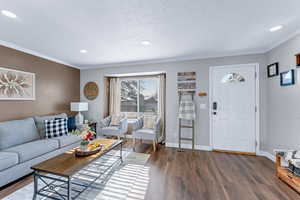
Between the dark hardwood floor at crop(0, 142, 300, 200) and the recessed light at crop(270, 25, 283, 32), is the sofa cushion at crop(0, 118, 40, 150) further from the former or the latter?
the recessed light at crop(270, 25, 283, 32)

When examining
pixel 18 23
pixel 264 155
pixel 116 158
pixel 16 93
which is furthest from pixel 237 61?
pixel 16 93

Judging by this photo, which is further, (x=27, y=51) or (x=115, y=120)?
(x=115, y=120)

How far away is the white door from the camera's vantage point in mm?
3176

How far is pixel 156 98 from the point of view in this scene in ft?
14.6

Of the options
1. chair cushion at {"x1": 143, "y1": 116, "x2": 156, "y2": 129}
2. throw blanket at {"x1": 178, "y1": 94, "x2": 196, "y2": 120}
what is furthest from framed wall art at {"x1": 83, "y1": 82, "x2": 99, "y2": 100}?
throw blanket at {"x1": 178, "y1": 94, "x2": 196, "y2": 120}

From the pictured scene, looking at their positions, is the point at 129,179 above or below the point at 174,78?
below

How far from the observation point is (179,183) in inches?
80.7

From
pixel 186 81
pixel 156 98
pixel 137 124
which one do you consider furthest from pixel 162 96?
pixel 137 124

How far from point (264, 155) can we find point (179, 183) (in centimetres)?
242

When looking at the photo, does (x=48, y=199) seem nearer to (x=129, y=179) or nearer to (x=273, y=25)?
(x=129, y=179)

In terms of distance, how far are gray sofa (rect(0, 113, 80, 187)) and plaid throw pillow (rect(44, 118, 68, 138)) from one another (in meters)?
0.17

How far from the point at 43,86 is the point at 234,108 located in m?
4.86

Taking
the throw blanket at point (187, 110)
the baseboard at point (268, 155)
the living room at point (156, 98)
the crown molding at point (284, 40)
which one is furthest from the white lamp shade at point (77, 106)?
the crown molding at point (284, 40)

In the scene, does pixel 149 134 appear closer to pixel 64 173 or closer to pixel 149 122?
pixel 149 122
